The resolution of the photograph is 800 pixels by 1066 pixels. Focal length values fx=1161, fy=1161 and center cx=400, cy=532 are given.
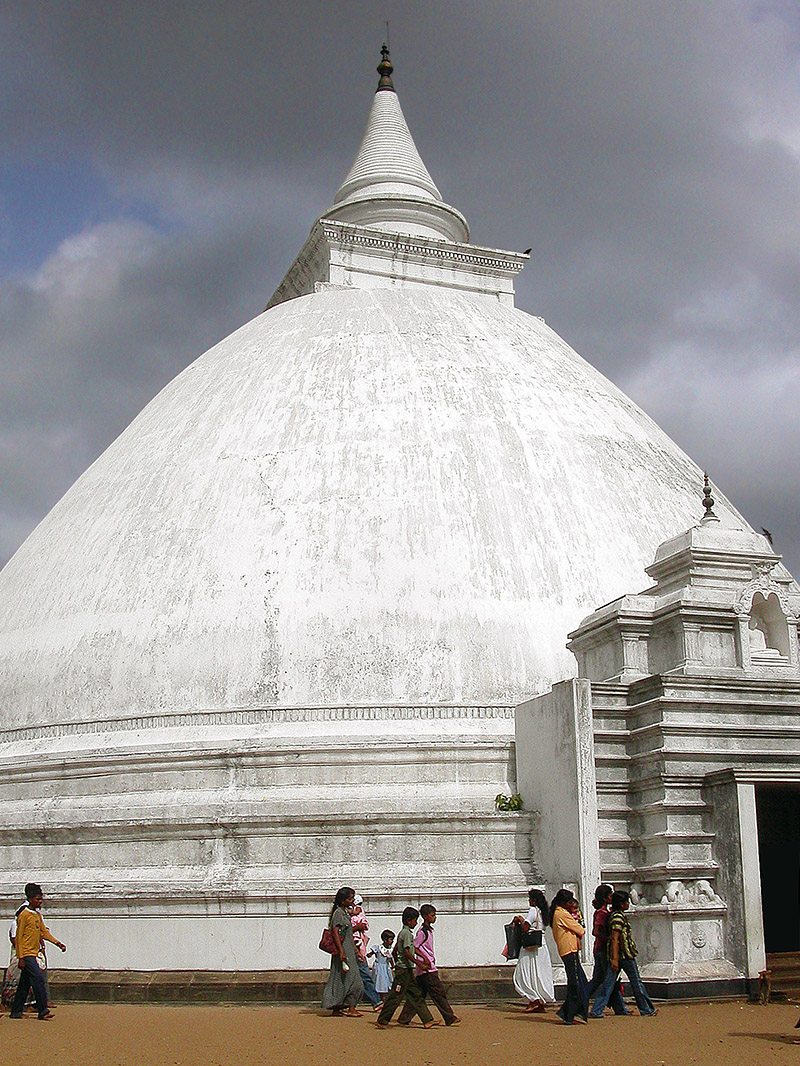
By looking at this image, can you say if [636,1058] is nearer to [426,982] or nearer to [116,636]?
[426,982]

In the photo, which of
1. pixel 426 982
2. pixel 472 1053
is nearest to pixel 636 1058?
pixel 472 1053

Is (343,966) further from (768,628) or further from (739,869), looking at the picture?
(768,628)

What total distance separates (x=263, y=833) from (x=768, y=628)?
7.11 m

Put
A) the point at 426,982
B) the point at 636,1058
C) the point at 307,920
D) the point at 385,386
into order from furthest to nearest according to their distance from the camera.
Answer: the point at 385,386 < the point at 307,920 < the point at 426,982 < the point at 636,1058

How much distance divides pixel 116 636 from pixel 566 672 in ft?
Result: 21.3

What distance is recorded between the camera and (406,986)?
10969mm

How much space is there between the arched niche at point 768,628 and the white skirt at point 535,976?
5048 mm

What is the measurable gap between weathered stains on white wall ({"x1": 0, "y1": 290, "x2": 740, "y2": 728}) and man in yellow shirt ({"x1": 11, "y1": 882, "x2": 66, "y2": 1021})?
4.59 metres

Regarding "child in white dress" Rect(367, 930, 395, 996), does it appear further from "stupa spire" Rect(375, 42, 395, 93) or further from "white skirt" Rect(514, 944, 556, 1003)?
"stupa spire" Rect(375, 42, 395, 93)

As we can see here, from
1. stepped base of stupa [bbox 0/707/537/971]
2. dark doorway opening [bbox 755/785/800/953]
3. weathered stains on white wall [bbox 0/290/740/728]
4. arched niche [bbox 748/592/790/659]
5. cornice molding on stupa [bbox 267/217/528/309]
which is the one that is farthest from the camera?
cornice molding on stupa [bbox 267/217/528/309]

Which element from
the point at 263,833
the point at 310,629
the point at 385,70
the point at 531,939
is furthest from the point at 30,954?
the point at 385,70

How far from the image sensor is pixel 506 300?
23453 mm

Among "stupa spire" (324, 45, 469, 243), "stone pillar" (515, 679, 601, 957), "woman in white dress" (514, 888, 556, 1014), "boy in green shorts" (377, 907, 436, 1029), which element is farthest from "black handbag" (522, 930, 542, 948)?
"stupa spire" (324, 45, 469, 243)

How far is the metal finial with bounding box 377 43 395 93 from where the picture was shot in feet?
90.1
